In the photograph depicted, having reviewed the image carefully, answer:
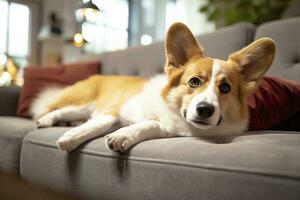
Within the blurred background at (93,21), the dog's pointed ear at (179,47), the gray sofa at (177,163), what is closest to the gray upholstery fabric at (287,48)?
the gray sofa at (177,163)

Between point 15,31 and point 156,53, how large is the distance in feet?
8.29

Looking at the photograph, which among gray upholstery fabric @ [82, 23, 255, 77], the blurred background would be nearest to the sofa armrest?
gray upholstery fabric @ [82, 23, 255, 77]

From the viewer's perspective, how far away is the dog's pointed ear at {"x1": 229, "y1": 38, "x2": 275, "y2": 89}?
3.47 ft

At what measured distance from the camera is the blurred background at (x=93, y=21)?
103 inches

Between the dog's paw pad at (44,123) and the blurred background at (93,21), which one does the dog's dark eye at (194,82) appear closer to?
the dog's paw pad at (44,123)

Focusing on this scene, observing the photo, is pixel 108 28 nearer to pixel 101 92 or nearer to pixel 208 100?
pixel 101 92

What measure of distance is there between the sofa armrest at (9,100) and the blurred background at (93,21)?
94 centimetres

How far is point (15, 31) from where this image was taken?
12.7ft

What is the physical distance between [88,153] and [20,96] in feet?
4.03

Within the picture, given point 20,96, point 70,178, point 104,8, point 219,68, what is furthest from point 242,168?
point 104,8

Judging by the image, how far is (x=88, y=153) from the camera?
1.00 m

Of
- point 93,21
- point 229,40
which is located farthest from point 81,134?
point 93,21

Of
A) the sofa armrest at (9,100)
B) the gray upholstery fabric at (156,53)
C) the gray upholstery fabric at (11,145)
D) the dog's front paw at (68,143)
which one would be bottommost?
the gray upholstery fabric at (11,145)

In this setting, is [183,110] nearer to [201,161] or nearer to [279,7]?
[201,161]
